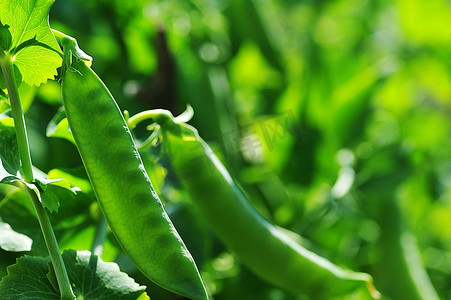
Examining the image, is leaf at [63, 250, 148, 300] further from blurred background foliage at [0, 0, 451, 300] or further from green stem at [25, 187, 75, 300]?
blurred background foliage at [0, 0, 451, 300]

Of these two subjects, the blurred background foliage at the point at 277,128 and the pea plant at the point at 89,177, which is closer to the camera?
the pea plant at the point at 89,177

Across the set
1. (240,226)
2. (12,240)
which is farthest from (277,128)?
(12,240)

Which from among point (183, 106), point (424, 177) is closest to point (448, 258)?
point (424, 177)

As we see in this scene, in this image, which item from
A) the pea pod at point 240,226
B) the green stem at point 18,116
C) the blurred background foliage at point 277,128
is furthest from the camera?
the blurred background foliage at point 277,128

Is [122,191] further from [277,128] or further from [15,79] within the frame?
[277,128]

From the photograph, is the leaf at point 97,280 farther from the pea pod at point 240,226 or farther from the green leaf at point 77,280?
the pea pod at point 240,226

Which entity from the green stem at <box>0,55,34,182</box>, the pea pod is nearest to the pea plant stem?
the green stem at <box>0,55,34,182</box>

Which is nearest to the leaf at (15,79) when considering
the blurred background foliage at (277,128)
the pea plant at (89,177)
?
the pea plant at (89,177)
